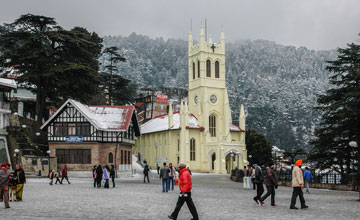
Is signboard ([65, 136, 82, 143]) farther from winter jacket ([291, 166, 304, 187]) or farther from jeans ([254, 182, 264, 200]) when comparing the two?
winter jacket ([291, 166, 304, 187])

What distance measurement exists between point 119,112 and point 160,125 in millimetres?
32667

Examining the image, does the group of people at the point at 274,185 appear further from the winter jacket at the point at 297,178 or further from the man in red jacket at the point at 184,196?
the man in red jacket at the point at 184,196

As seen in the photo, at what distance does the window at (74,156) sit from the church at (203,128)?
2576cm

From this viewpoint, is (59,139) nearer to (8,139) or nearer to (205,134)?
(8,139)

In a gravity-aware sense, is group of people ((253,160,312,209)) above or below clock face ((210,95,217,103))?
below

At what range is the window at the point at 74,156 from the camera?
168 feet

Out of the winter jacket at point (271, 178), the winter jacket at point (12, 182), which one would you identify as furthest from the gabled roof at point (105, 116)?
the winter jacket at point (271, 178)

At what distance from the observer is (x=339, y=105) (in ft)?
112

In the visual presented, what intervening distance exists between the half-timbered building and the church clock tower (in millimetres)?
28408

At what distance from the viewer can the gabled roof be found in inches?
1993

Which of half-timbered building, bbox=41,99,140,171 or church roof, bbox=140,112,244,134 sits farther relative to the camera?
church roof, bbox=140,112,244,134

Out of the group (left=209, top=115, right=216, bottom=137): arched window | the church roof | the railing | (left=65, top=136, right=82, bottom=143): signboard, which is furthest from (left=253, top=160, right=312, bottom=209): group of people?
(left=209, top=115, right=216, bottom=137): arched window

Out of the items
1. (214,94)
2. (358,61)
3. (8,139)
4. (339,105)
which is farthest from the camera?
(214,94)

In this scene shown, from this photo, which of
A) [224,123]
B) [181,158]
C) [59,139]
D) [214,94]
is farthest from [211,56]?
[59,139]
